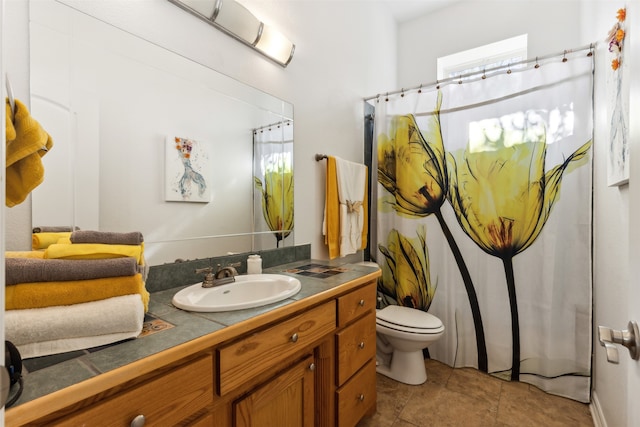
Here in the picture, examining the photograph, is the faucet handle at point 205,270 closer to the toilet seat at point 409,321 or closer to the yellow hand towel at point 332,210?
the yellow hand towel at point 332,210

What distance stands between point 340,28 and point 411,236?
1.64m

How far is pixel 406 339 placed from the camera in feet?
6.11

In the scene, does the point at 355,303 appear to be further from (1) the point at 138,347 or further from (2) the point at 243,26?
(2) the point at 243,26

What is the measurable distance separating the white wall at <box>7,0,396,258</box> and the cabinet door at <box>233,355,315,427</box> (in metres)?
0.83

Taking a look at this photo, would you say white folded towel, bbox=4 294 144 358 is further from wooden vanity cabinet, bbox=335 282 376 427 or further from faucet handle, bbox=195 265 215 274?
wooden vanity cabinet, bbox=335 282 376 427

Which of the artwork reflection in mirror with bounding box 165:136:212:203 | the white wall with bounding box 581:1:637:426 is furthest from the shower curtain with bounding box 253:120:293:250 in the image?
the white wall with bounding box 581:1:637:426

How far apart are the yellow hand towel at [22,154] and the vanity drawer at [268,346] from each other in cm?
57

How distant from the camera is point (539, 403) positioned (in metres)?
1.78

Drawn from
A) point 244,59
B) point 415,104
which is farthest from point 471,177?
point 244,59

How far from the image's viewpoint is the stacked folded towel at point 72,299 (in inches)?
24.2

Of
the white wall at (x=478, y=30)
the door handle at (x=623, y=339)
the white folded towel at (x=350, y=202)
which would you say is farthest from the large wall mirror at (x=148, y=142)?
the white wall at (x=478, y=30)

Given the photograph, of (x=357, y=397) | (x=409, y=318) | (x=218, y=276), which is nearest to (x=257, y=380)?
(x=218, y=276)

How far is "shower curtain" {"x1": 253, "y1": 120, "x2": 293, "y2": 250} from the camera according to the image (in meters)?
1.61

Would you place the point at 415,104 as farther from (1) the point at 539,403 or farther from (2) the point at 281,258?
(1) the point at 539,403
